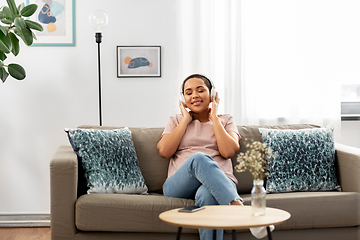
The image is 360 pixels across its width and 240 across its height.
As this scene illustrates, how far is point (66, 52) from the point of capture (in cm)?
328

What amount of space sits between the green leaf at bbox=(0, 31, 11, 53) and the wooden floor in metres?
1.38

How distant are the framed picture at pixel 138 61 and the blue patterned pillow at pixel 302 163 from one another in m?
1.25

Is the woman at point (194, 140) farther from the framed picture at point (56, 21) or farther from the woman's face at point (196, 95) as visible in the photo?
the framed picture at point (56, 21)

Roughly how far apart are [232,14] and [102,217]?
2063 millimetres

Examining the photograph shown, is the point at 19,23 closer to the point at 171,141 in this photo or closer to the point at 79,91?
the point at 79,91

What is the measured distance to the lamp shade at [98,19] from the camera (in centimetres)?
301

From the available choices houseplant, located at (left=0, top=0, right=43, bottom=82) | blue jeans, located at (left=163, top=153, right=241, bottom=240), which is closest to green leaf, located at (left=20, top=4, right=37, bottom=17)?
houseplant, located at (left=0, top=0, right=43, bottom=82)

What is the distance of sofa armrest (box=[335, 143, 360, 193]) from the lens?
242 centimetres

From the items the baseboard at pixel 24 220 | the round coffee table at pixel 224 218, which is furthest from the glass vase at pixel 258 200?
the baseboard at pixel 24 220

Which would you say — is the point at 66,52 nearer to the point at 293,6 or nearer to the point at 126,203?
the point at 126,203

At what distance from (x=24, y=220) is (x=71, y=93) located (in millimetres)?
1146

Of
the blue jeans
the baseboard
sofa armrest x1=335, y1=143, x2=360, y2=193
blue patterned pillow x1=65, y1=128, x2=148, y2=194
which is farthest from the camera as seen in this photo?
the baseboard

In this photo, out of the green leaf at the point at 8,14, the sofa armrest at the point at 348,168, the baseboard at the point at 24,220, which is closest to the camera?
the sofa armrest at the point at 348,168

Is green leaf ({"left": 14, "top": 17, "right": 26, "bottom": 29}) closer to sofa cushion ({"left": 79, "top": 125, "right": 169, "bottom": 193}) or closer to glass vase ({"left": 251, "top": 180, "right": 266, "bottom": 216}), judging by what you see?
sofa cushion ({"left": 79, "top": 125, "right": 169, "bottom": 193})
